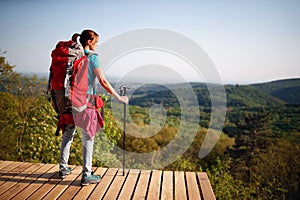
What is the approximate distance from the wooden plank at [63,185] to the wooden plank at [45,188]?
0.04 m

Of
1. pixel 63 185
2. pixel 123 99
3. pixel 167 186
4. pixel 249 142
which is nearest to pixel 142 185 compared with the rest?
pixel 167 186

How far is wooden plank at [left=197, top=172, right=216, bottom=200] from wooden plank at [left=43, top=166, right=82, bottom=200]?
3.93 ft

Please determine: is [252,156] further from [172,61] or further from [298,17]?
[172,61]

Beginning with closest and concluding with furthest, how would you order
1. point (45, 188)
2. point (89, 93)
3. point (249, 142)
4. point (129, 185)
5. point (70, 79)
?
1. point (70, 79)
2. point (89, 93)
3. point (45, 188)
4. point (129, 185)
5. point (249, 142)

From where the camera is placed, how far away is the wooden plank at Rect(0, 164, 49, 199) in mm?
2260

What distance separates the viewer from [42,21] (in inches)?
301

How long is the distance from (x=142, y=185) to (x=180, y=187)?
346 mm

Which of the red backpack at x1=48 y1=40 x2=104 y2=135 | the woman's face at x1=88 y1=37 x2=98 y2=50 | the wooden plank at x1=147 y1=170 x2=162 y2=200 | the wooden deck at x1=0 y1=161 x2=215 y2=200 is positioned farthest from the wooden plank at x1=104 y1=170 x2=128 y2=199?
the woman's face at x1=88 y1=37 x2=98 y2=50

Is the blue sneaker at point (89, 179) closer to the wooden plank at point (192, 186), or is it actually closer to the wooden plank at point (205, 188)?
the wooden plank at point (192, 186)

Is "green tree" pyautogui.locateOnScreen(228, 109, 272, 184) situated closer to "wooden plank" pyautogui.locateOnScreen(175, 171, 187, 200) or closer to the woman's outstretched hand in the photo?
"wooden plank" pyautogui.locateOnScreen(175, 171, 187, 200)

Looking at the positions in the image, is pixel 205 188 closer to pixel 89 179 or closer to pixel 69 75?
pixel 89 179

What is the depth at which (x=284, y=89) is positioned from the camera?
3325 cm

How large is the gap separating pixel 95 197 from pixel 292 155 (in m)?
18.9

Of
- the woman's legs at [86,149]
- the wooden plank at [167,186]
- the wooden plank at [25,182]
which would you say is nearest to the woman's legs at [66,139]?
the woman's legs at [86,149]
